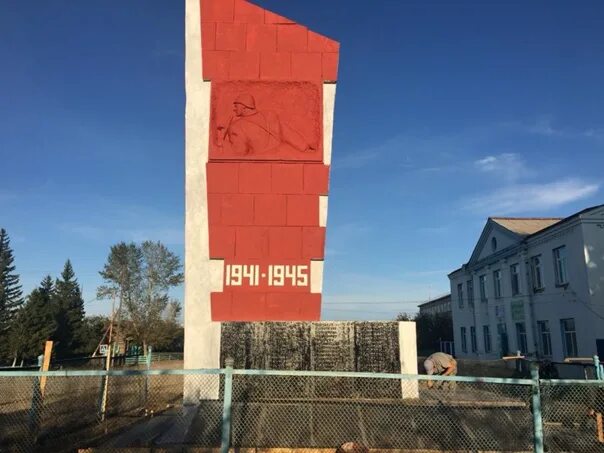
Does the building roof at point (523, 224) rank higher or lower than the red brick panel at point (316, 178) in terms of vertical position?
higher

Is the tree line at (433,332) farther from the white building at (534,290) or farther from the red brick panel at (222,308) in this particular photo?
the red brick panel at (222,308)

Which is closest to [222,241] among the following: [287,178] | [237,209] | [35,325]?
[237,209]

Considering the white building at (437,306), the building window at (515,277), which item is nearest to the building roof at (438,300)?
the white building at (437,306)

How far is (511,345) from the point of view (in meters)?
29.2

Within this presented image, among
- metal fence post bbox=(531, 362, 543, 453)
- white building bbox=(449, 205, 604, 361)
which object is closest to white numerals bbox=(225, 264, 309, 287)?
metal fence post bbox=(531, 362, 543, 453)

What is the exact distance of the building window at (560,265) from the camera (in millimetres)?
23688

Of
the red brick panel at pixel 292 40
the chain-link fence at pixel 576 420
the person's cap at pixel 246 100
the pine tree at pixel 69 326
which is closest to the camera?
the chain-link fence at pixel 576 420

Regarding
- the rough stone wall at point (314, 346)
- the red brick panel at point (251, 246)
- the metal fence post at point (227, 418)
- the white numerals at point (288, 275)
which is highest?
the red brick panel at point (251, 246)

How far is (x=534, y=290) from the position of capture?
26688 millimetres

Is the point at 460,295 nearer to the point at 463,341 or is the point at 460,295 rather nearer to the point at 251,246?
the point at 463,341

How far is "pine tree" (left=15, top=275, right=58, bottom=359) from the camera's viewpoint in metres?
38.6

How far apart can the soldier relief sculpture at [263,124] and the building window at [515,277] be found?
22498 mm

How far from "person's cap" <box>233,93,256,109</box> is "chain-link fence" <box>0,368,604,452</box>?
5.53 m

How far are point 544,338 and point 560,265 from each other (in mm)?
4348
